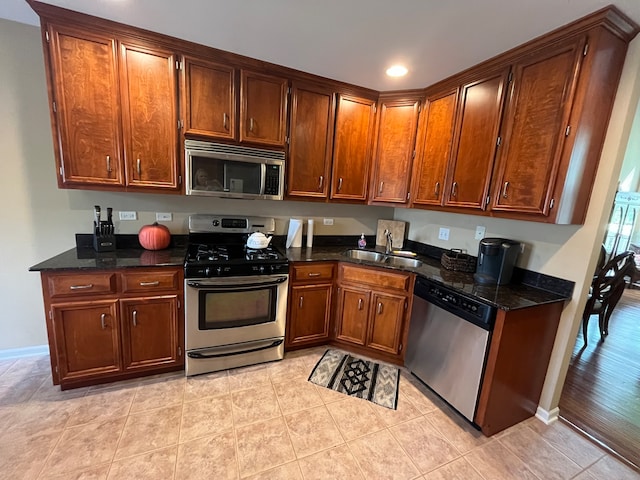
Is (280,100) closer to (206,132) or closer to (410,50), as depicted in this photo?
(206,132)

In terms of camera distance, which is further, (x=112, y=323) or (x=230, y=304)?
(x=230, y=304)

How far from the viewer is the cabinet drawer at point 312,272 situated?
95.1 inches

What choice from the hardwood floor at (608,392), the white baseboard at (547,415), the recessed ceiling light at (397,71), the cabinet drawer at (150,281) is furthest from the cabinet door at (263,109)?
the hardwood floor at (608,392)

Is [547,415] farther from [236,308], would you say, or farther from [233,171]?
[233,171]

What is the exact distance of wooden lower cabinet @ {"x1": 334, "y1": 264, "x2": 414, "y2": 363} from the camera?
2.37m

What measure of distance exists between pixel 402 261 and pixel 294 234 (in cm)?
117

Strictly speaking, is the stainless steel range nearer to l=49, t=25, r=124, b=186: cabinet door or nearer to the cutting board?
l=49, t=25, r=124, b=186: cabinet door

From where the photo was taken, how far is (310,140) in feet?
8.28

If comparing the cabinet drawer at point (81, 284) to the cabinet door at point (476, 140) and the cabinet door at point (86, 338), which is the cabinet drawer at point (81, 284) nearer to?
the cabinet door at point (86, 338)

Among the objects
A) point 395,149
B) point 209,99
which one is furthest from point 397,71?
point 209,99

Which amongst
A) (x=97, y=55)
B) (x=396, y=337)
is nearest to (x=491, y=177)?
(x=396, y=337)

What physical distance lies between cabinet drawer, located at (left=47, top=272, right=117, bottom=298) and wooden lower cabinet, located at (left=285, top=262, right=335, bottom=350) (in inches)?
53.1

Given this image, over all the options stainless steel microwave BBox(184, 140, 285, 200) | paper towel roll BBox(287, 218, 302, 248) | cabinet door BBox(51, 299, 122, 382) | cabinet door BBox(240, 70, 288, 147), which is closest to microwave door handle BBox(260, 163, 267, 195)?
stainless steel microwave BBox(184, 140, 285, 200)

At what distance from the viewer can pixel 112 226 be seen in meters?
2.18
